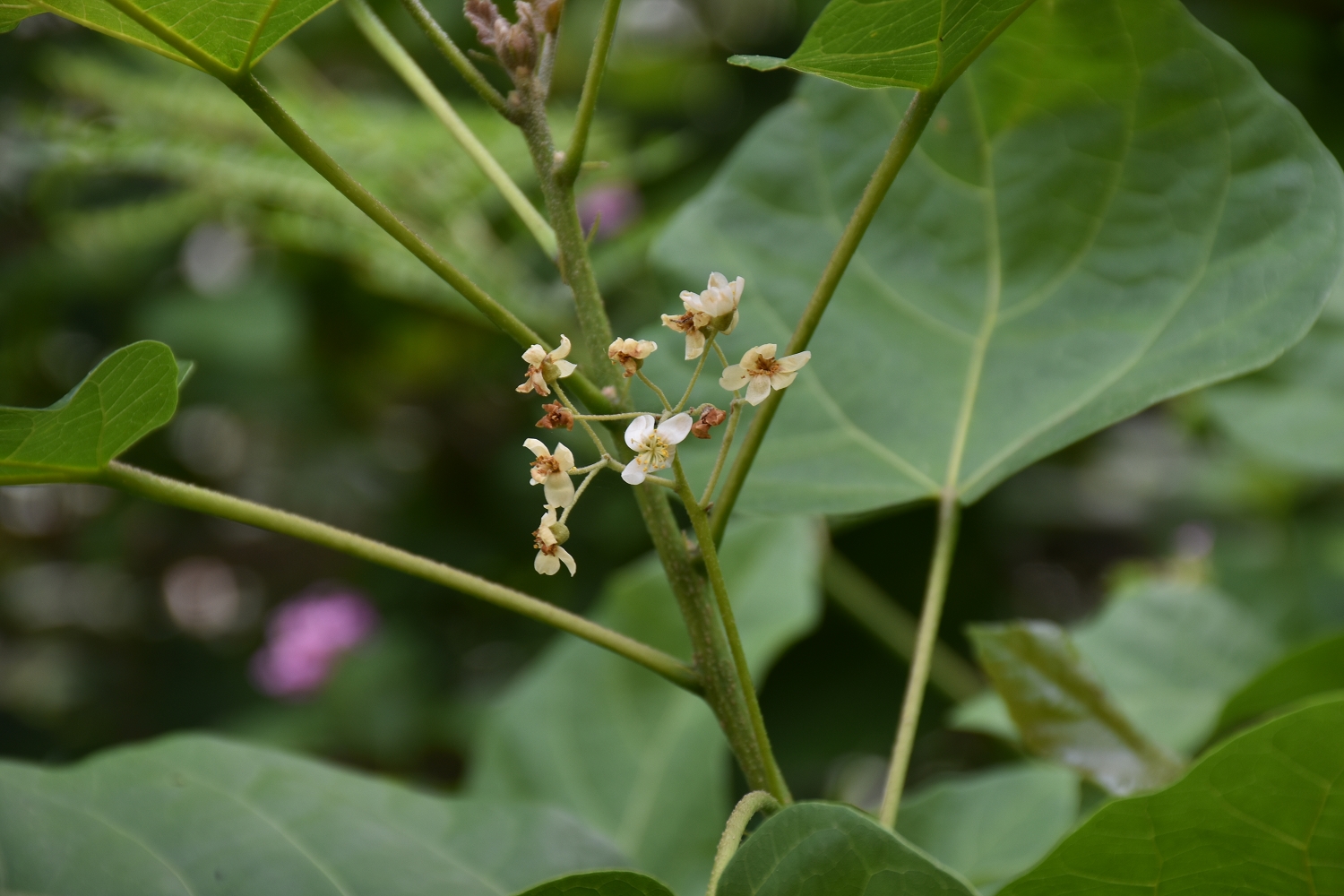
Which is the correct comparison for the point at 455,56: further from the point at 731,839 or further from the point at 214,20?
the point at 731,839

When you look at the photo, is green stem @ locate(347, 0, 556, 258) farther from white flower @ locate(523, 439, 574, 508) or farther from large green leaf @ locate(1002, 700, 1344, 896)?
large green leaf @ locate(1002, 700, 1344, 896)

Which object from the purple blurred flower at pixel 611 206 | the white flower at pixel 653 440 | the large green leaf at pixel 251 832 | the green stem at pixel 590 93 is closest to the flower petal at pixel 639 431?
the white flower at pixel 653 440

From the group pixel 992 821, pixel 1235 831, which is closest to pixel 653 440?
pixel 1235 831

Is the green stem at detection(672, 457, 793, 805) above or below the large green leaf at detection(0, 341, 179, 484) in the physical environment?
below

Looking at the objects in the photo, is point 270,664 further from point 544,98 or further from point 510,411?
point 544,98

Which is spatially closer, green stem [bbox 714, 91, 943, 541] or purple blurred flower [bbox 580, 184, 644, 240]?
green stem [bbox 714, 91, 943, 541]

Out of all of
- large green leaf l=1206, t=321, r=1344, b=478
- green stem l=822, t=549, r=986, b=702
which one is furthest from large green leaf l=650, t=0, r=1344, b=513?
green stem l=822, t=549, r=986, b=702

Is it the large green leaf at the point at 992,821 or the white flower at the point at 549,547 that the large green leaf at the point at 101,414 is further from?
the large green leaf at the point at 992,821
